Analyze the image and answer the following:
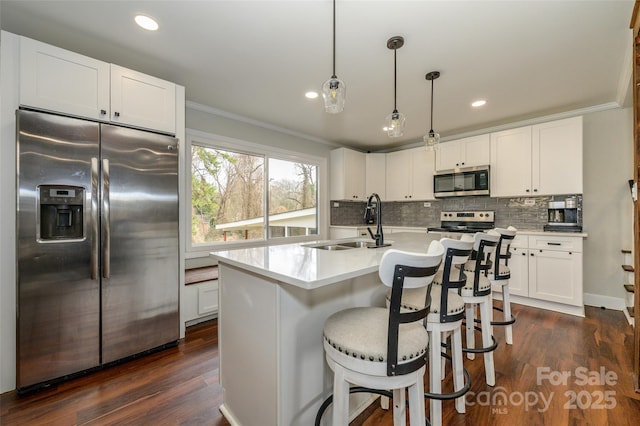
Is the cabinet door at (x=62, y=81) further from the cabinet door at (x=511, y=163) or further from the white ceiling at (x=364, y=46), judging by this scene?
the cabinet door at (x=511, y=163)

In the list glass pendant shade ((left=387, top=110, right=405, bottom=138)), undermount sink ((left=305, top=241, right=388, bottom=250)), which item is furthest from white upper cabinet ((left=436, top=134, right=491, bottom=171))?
undermount sink ((left=305, top=241, right=388, bottom=250))

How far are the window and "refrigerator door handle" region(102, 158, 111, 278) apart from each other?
124 centimetres

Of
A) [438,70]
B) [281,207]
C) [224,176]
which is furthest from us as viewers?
[281,207]

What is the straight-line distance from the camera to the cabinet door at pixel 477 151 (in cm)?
403

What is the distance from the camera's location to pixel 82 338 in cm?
198

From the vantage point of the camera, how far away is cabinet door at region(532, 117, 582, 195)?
333cm

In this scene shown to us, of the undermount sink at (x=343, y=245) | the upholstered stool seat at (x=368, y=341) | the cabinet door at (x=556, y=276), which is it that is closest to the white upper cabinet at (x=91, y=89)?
the undermount sink at (x=343, y=245)

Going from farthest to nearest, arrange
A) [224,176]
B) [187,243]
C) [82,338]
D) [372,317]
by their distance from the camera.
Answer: [224,176], [187,243], [82,338], [372,317]

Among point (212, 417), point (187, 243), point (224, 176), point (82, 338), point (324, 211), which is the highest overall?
point (224, 176)

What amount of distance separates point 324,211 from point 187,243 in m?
2.43

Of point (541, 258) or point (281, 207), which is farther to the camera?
point (281, 207)

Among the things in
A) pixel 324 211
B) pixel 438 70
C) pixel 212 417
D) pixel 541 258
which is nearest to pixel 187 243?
pixel 212 417

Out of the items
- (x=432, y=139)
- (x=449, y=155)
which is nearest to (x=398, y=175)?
(x=449, y=155)

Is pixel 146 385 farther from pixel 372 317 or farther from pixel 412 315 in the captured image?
pixel 412 315
